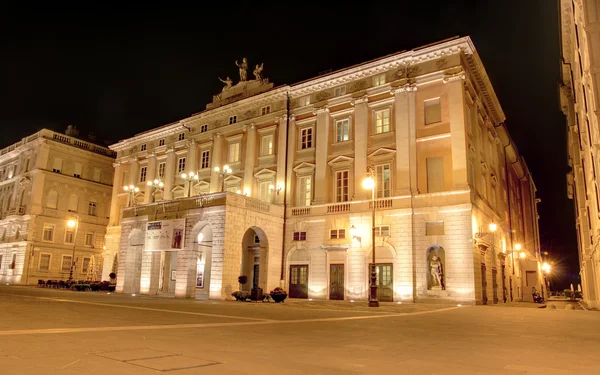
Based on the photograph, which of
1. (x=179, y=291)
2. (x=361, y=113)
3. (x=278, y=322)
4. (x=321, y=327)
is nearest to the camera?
(x=321, y=327)

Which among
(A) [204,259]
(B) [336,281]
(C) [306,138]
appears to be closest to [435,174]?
(B) [336,281]

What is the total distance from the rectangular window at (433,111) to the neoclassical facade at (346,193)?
4.2 inches

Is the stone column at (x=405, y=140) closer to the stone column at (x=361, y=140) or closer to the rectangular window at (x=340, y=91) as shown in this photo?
the stone column at (x=361, y=140)

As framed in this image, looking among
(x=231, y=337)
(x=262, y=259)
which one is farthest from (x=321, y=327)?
(x=262, y=259)

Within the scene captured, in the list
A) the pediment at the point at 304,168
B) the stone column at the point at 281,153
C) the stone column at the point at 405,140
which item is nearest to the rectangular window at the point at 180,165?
the stone column at the point at 281,153

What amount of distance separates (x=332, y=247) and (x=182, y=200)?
38.3 ft

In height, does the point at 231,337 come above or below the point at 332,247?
below

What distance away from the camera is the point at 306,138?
36406 mm

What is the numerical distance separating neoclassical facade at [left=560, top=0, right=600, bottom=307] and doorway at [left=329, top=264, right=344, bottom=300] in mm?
15415

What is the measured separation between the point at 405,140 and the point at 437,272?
9.05m

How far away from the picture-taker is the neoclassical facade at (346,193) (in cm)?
2877

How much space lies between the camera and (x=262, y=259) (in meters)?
34.0

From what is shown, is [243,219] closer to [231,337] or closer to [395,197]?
[395,197]

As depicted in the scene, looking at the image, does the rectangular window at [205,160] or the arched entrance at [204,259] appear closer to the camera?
the arched entrance at [204,259]
